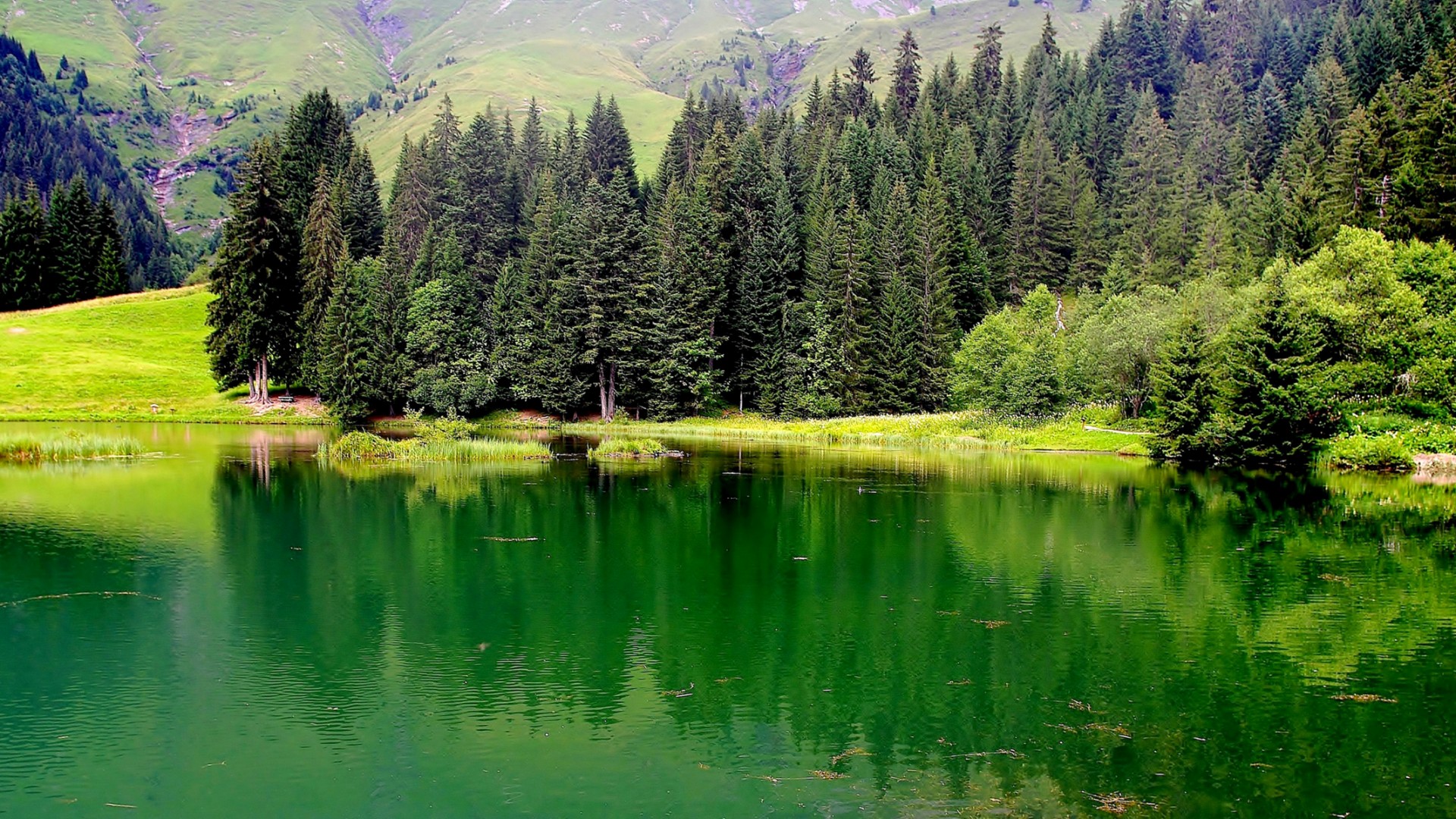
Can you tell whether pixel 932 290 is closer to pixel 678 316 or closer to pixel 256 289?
pixel 678 316

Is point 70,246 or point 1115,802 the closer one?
point 1115,802

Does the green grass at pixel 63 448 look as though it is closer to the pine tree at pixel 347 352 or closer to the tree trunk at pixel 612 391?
the pine tree at pixel 347 352

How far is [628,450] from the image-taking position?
62156 millimetres

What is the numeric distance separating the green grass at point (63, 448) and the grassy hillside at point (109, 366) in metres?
29.4

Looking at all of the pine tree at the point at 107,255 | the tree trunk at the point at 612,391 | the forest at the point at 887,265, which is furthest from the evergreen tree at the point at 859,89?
the pine tree at the point at 107,255

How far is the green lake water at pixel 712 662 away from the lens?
43.9ft

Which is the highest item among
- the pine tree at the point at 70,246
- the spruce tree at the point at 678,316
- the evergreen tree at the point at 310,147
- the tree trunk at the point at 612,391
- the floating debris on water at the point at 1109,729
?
the evergreen tree at the point at 310,147

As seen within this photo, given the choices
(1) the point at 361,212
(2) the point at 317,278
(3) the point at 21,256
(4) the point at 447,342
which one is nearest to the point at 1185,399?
(4) the point at 447,342

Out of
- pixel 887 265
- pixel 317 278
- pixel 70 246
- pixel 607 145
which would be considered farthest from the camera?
pixel 607 145

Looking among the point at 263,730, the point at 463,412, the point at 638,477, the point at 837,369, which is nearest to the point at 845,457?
the point at 638,477

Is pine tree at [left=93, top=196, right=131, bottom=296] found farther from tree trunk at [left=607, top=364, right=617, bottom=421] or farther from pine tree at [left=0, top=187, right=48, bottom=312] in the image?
tree trunk at [left=607, top=364, right=617, bottom=421]

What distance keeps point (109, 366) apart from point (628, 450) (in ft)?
184

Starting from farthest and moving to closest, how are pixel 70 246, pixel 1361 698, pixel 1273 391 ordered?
pixel 70 246
pixel 1273 391
pixel 1361 698

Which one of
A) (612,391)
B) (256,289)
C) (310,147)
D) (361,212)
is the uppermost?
(310,147)
